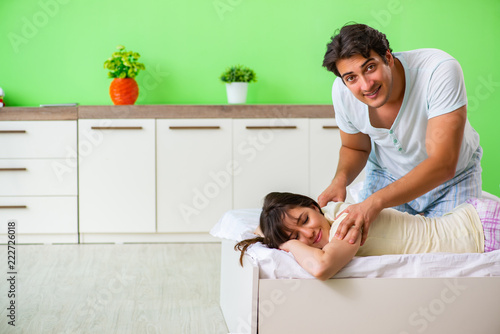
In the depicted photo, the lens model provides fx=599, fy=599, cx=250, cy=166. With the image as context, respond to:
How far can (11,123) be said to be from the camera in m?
3.74

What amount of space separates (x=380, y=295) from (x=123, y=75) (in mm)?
2818

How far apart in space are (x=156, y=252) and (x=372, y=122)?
198 cm

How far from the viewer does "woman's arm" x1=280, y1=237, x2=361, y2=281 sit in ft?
5.01

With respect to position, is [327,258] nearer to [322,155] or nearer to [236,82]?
[322,155]

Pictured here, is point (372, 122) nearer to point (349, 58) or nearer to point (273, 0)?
point (349, 58)

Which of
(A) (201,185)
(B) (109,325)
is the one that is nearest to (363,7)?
(A) (201,185)

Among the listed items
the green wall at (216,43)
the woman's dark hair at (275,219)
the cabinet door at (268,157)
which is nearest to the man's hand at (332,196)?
the woman's dark hair at (275,219)

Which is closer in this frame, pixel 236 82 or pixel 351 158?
pixel 351 158

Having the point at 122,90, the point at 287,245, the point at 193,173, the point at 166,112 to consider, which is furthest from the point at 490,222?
the point at 122,90

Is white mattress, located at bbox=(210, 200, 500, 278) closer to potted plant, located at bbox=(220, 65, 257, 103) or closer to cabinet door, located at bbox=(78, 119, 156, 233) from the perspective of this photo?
cabinet door, located at bbox=(78, 119, 156, 233)

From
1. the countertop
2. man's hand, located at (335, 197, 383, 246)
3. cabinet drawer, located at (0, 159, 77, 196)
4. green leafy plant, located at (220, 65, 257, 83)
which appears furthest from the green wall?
man's hand, located at (335, 197, 383, 246)

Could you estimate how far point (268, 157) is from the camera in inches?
152

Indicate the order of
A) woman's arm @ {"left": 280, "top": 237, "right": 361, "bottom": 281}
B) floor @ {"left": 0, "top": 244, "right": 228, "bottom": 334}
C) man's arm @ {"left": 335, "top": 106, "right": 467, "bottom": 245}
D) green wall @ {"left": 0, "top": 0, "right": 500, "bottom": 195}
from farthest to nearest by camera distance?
green wall @ {"left": 0, "top": 0, "right": 500, "bottom": 195} < floor @ {"left": 0, "top": 244, "right": 228, "bottom": 334} < man's arm @ {"left": 335, "top": 106, "right": 467, "bottom": 245} < woman's arm @ {"left": 280, "top": 237, "right": 361, "bottom": 281}

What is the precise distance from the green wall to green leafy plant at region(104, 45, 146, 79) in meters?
0.27
